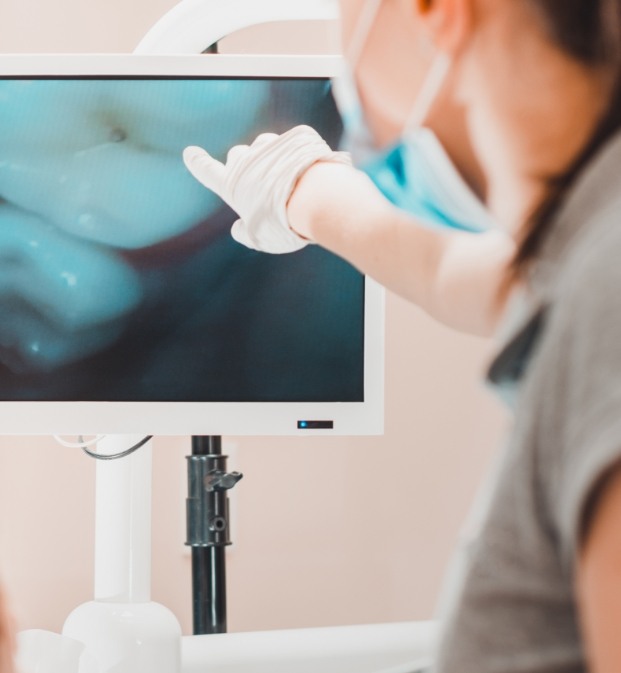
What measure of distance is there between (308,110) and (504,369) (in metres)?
1.03

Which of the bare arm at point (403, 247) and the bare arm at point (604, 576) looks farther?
the bare arm at point (403, 247)

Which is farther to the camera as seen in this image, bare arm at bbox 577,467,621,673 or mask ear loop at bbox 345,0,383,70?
mask ear loop at bbox 345,0,383,70

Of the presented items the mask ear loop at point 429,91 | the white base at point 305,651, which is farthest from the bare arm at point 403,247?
the white base at point 305,651

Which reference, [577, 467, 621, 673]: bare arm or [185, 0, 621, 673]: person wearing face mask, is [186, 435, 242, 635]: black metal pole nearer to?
[185, 0, 621, 673]: person wearing face mask

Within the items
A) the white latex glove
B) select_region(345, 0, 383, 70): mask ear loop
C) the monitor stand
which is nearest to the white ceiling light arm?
the white latex glove

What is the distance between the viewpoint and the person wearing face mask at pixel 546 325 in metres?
0.38

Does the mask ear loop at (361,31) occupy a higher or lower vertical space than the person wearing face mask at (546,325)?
higher

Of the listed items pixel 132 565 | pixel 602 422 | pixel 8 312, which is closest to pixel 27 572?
pixel 132 565

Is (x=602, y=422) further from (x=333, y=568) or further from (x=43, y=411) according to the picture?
(x=333, y=568)

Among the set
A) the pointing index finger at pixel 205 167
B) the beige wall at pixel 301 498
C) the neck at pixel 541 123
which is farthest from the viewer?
the beige wall at pixel 301 498

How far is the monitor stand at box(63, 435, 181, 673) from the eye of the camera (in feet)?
4.83

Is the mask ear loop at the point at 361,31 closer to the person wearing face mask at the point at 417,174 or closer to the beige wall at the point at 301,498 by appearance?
the person wearing face mask at the point at 417,174

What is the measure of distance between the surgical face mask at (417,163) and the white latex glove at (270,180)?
0.21 meters

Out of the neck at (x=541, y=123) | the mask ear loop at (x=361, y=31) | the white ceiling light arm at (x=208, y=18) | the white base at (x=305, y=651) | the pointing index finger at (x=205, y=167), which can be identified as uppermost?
the white ceiling light arm at (x=208, y=18)
